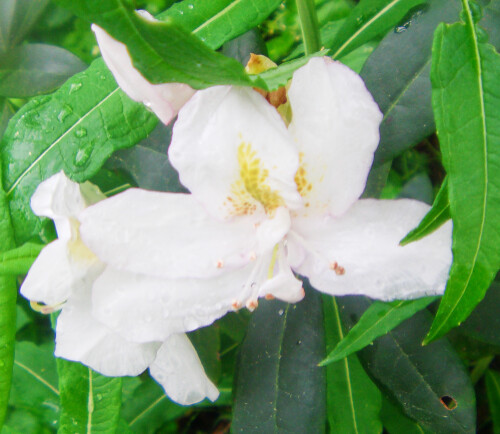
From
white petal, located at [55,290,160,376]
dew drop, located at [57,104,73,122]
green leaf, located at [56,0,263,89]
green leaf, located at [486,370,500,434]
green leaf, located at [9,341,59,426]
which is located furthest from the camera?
green leaf, located at [9,341,59,426]

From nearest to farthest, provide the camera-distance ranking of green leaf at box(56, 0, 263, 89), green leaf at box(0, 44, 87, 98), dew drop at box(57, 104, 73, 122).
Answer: green leaf at box(56, 0, 263, 89)
dew drop at box(57, 104, 73, 122)
green leaf at box(0, 44, 87, 98)

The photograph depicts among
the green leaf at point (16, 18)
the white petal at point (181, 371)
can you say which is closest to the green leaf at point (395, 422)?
the white petal at point (181, 371)

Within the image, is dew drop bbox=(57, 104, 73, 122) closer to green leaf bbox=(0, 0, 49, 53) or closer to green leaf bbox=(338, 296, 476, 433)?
green leaf bbox=(0, 0, 49, 53)

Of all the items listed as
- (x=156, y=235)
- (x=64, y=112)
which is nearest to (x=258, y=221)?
(x=156, y=235)

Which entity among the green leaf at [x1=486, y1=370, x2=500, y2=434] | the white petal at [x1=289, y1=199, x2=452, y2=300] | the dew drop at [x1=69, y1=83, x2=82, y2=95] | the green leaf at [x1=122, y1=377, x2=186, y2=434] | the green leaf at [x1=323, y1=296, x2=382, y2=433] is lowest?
the green leaf at [x1=486, y1=370, x2=500, y2=434]

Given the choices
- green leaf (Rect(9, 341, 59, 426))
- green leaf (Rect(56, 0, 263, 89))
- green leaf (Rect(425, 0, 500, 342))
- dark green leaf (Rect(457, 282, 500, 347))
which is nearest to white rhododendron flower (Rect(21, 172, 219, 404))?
green leaf (Rect(56, 0, 263, 89))

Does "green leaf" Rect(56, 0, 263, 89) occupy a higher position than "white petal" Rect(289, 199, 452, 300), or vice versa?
A: "green leaf" Rect(56, 0, 263, 89)

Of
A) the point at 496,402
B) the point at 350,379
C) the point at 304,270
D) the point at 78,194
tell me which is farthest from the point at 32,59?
the point at 496,402

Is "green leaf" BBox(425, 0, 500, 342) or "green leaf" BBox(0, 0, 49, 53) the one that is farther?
"green leaf" BBox(0, 0, 49, 53)

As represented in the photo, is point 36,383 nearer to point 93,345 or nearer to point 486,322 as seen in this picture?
point 93,345
